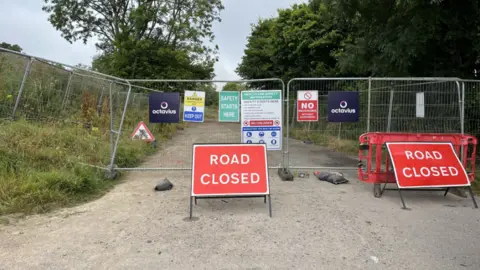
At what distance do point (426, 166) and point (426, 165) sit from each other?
2 centimetres

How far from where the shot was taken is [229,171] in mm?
5145

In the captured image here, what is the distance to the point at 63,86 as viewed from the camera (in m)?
8.70

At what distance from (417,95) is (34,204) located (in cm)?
747

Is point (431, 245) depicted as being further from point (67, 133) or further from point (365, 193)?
point (67, 133)

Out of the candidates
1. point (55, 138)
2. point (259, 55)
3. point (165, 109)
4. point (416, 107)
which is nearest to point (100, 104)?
point (55, 138)

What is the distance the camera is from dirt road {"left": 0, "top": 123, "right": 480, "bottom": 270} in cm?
340

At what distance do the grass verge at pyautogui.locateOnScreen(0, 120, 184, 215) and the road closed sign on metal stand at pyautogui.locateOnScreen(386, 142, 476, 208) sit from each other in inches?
197

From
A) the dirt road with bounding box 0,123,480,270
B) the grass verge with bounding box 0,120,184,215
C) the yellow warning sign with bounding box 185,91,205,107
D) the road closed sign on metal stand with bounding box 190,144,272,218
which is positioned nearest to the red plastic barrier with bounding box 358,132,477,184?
the dirt road with bounding box 0,123,480,270

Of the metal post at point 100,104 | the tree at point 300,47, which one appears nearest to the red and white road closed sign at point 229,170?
the metal post at point 100,104

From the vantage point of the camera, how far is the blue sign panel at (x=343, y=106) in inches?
274

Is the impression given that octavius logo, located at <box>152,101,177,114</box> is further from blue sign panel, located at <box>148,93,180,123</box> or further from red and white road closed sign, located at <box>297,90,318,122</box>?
red and white road closed sign, located at <box>297,90,318,122</box>

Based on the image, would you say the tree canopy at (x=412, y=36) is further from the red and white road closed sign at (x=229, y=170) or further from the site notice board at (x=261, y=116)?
the red and white road closed sign at (x=229, y=170)

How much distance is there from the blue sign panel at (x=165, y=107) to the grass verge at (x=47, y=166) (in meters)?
1.53

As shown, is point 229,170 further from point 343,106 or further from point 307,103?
point 343,106
